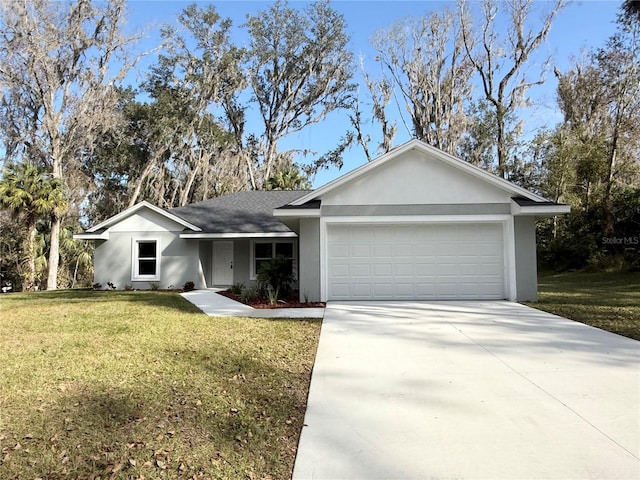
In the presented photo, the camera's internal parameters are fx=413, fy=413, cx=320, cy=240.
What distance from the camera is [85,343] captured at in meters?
6.40

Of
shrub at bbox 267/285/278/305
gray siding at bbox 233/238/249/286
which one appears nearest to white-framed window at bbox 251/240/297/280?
gray siding at bbox 233/238/249/286

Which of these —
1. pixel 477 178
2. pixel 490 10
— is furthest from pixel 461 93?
pixel 477 178

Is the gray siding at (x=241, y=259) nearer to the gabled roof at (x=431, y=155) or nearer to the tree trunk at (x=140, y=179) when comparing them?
the gabled roof at (x=431, y=155)

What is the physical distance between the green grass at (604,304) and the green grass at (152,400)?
542cm

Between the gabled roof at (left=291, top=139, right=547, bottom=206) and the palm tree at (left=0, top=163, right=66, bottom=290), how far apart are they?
13.4m

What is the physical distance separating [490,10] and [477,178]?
Result: 74.3ft

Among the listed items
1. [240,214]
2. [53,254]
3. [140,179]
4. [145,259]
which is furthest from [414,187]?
[140,179]

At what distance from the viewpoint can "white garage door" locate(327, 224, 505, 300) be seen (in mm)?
11219

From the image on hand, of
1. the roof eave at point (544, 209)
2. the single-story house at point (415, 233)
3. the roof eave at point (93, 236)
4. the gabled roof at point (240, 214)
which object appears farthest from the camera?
the roof eave at point (93, 236)

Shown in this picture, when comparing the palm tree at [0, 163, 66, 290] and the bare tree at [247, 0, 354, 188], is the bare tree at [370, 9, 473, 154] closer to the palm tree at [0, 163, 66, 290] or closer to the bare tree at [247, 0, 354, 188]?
the bare tree at [247, 0, 354, 188]

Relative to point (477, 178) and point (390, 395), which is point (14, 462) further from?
point (477, 178)

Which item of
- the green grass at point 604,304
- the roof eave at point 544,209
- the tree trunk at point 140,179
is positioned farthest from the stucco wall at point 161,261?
the tree trunk at point 140,179

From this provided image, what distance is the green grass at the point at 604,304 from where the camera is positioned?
A: 7.77 meters

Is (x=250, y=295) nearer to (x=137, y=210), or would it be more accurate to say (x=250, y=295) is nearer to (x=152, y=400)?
(x=137, y=210)
